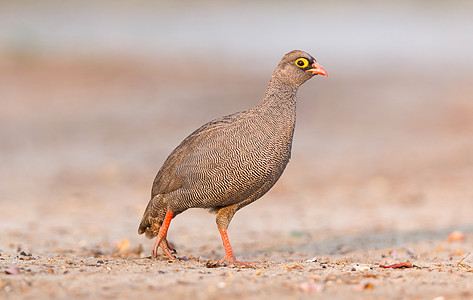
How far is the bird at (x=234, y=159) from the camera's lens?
8141mm

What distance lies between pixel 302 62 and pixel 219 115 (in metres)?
13.5

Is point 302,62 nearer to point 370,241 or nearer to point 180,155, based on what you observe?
point 180,155

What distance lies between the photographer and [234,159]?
8.16 metres

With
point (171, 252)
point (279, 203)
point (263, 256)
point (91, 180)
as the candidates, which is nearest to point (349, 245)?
point (263, 256)

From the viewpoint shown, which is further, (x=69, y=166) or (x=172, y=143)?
(x=172, y=143)

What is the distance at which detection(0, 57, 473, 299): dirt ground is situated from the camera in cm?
704

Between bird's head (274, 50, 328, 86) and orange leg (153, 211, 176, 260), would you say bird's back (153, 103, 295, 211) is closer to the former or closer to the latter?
orange leg (153, 211, 176, 260)

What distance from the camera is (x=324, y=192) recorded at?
15.2 metres

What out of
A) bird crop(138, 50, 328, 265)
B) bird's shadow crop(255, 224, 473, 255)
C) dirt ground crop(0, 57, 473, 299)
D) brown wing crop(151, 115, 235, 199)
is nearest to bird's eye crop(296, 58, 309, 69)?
bird crop(138, 50, 328, 265)

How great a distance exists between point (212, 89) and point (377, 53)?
40.8 feet

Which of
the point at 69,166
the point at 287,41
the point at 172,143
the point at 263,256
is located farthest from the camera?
the point at 287,41

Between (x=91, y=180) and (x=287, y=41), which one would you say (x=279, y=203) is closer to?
(x=91, y=180)

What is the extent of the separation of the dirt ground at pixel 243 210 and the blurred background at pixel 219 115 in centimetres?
7

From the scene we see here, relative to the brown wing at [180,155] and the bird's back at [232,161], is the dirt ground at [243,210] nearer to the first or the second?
the bird's back at [232,161]
